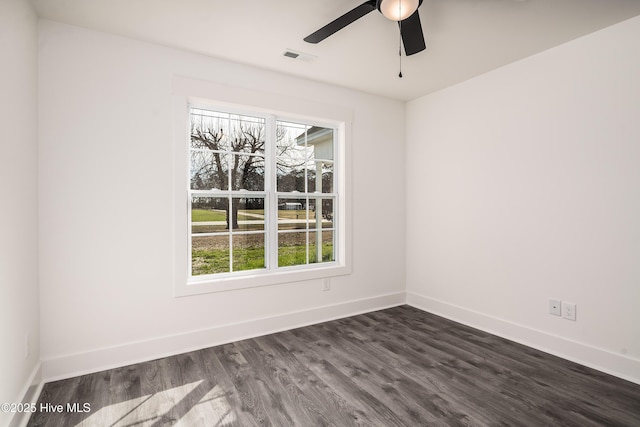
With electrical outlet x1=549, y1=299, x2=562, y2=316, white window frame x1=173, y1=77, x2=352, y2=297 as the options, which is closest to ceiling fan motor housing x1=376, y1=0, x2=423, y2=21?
white window frame x1=173, y1=77, x2=352, y2=297

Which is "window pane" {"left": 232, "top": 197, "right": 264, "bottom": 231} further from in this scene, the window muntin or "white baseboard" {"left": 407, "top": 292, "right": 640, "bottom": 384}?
"white baseboard" {"left": 407, "top": 292, "right": 640, "bottom": 384}

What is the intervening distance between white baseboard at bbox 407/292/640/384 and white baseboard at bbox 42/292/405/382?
86 centimetres

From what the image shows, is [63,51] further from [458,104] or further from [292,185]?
[458,104]

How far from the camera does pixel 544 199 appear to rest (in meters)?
2.95

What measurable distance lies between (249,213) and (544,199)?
2677 millimetres

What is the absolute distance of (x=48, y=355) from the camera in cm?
243

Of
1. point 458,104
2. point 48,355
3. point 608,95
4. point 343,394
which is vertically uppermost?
point 458,104

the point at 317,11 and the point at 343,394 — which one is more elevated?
the point at 317,11

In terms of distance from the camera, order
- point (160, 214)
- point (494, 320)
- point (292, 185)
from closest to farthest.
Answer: point (160, 214), point (494, 320), point (292, 185)

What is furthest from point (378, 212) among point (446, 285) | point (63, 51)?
point (63, 51)

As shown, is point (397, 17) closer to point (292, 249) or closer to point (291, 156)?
point (291, 156)

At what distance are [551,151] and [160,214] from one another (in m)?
3.34

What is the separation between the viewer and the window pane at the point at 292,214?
3.55 metres

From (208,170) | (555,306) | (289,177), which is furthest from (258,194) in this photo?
(555,306)
